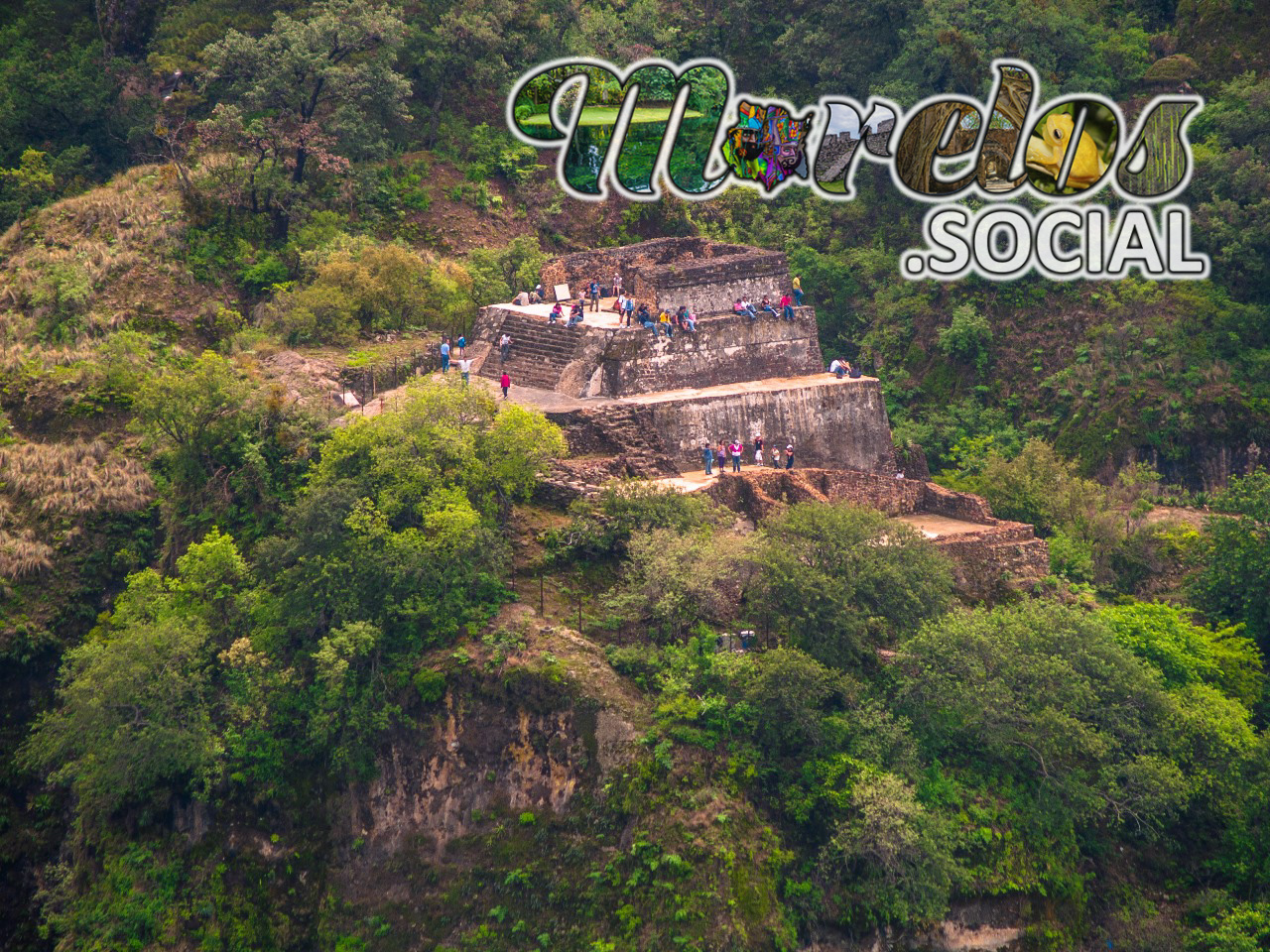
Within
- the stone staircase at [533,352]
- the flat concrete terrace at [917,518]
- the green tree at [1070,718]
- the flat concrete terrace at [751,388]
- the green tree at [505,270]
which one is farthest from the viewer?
the green tree at [505,270]

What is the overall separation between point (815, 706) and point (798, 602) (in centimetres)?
222

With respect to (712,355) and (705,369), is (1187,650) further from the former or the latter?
(712,355)

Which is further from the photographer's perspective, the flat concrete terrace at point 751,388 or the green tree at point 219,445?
the flat concrete terrace at point 751,388

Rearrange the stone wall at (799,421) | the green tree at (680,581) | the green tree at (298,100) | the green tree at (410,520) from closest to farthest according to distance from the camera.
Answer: the green tree at (680,581) < the green tree at (410,520) < the stone wall at (799,421) < the green tree at (298,100)

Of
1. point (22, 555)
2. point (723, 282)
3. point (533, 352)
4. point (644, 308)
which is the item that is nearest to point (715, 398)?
point (644, 308)

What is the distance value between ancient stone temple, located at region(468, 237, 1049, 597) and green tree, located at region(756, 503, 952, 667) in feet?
7.54

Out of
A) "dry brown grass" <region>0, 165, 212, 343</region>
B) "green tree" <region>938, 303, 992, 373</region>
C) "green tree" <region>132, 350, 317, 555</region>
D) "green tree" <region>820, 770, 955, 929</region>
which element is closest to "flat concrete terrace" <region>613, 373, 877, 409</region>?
"green tree" <region>938, 303, 992, 373</region>

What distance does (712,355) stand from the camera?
146 ft

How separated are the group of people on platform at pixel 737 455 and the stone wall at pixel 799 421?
0.55 feet

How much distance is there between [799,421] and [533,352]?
660cm

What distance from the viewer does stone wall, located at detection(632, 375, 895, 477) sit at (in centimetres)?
4219

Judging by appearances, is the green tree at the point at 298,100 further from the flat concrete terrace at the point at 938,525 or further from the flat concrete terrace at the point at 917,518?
the flat concrete terrace at the point at 938,525

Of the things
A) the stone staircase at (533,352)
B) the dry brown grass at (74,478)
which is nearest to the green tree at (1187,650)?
the stone staircase at (533,352)

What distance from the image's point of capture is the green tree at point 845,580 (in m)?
36.1
